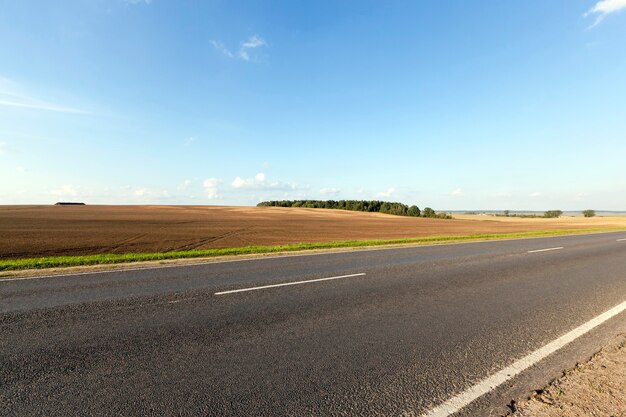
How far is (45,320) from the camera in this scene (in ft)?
16.6

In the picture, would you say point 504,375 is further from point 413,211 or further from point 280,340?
point 413,211

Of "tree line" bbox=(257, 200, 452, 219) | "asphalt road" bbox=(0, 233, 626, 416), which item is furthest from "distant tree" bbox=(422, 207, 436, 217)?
"asphalt road" bbox=(0, 233, 626, 416)

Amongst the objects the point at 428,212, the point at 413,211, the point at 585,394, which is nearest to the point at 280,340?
the point at 585,394

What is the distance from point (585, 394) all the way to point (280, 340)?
3.33m

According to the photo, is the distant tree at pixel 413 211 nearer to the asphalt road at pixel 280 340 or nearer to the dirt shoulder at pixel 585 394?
the asphalt road at pixel 280 340

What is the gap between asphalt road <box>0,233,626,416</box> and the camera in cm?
303

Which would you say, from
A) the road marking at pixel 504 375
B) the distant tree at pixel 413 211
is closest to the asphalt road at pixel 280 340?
the road marking at pixel 504 375

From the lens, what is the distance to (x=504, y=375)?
3467 mm

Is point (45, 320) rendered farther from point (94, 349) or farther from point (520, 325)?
point (520, 325)

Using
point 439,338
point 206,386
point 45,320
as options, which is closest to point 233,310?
point 206,386

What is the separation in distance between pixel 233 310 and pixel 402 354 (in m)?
2.97

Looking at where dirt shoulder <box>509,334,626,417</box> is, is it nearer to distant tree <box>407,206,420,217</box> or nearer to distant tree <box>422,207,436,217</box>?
distant tree <box>422,207,436,217</box>

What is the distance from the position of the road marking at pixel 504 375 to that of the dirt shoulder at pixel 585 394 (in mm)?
311

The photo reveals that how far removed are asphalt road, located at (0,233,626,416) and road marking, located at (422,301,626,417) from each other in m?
0.08
